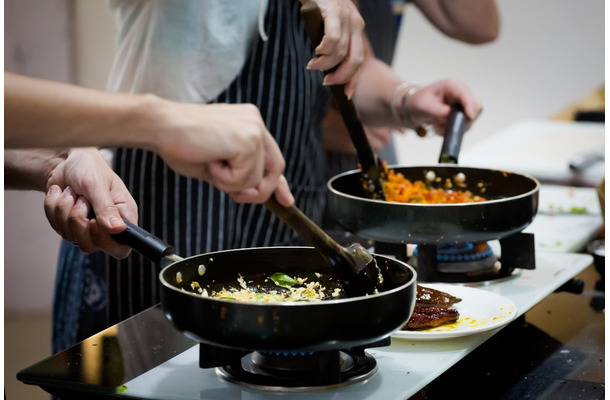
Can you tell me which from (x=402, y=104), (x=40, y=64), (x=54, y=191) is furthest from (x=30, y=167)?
(x=40, y=64)

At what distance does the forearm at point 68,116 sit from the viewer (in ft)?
3.27

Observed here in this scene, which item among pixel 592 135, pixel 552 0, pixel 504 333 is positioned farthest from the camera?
pixel 552 0

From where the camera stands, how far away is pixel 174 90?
7.47 ft

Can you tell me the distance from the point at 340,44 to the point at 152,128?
2.63ft

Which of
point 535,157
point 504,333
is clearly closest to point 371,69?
point 535,157

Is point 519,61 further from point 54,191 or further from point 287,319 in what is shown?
point 287,319

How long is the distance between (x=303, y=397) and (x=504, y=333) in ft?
1.77

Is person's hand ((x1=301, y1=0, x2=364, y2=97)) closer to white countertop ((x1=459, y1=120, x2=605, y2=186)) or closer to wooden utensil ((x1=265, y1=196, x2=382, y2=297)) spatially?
wooden utensil ((x1=265, y1=196, x2=382, y2=297))

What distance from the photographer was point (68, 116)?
1013mm

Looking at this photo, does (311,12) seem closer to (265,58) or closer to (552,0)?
(265,58)

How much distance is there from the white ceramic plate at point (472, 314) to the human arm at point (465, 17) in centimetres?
135

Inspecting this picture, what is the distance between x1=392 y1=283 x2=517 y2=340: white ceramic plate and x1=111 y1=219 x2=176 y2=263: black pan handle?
378 mm

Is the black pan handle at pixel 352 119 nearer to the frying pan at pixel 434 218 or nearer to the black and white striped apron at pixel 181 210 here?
the frying pan at pixel 434 218

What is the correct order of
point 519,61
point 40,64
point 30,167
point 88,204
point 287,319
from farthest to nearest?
1. point 519,61
2. point 40,64
3. point 30,167
4. point 88,204
5. point 287,319
